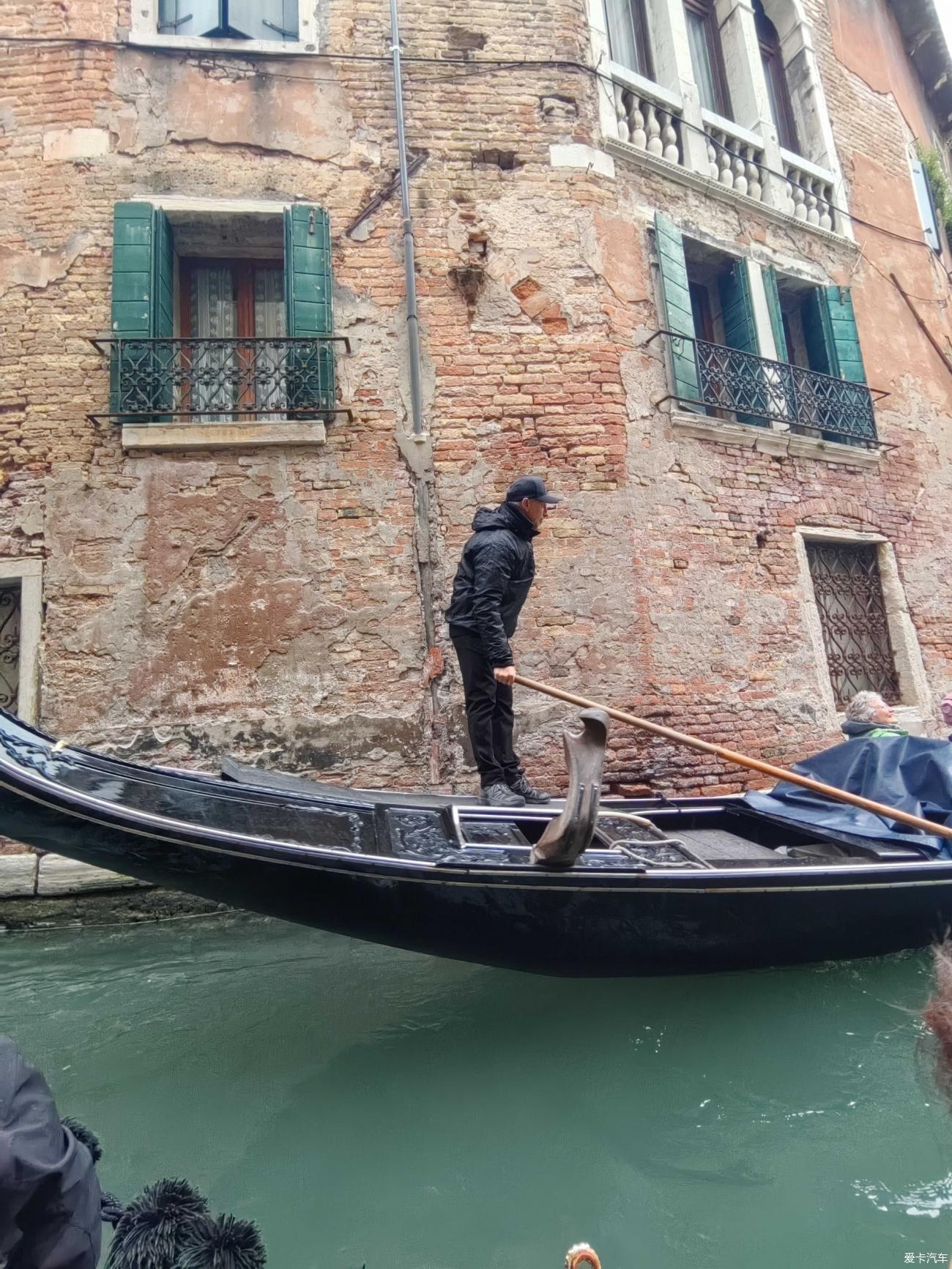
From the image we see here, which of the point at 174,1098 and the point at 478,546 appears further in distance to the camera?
the point at 478,546

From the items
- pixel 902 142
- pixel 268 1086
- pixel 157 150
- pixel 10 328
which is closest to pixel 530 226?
pixel 157 150

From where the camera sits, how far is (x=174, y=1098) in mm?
2352

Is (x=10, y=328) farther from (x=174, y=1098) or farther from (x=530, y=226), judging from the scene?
(x=174, y=1098)

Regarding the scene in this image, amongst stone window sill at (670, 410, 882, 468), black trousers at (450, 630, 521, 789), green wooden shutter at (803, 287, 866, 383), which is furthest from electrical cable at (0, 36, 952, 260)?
black trousers at (450, 630, 521, 789)

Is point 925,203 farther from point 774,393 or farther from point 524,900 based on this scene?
point 524,900

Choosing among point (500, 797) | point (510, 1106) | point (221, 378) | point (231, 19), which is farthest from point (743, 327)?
point (510, 1106)

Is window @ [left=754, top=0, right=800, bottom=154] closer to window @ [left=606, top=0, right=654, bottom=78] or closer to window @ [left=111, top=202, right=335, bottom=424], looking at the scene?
window @ [left=606, top=0, right=654, bottom=78]

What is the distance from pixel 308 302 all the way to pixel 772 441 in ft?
11.8

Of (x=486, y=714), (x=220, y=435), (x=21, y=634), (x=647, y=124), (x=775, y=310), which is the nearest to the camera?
(x=486, y=714)

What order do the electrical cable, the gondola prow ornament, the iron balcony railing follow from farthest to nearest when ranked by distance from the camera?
the iron balcony railing < the electrical cable < the gondola prow ornament

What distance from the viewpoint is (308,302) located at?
5246 millimetres

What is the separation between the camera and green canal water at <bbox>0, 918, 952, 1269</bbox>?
68.9 inches

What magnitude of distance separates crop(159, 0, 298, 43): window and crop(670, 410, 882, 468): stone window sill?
406 cm

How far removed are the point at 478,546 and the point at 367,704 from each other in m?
1.65
